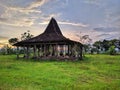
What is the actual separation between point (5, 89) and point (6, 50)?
76752 mm

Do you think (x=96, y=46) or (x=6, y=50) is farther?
(x=96, y=46)

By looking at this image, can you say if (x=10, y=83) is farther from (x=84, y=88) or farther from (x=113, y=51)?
(x=113, y=51)

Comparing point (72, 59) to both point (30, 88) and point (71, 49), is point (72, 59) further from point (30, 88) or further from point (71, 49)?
point (30, 88)

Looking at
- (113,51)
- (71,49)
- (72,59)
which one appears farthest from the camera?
(113,51)

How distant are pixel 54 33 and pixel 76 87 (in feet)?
108

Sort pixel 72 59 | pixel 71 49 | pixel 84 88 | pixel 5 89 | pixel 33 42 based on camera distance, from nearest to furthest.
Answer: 1. pixel 5 89
2. pixel 84 88
3. pixel 72 59
4. pixel 33 42
5. pixel 71 49

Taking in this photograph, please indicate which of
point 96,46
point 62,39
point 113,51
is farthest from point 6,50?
point 62,39

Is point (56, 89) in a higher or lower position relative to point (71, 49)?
lower

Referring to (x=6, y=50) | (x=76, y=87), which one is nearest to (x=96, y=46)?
(x=6, y=50)

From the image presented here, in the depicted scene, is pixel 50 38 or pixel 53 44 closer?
pixel 50 38

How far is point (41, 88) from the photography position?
14.0m

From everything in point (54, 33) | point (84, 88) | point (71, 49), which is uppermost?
point (54, 33)

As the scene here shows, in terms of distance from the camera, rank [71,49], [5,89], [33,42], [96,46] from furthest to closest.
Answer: [96,46] < [71,49] < [33,42] < [5,89]

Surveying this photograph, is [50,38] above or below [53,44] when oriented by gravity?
above
